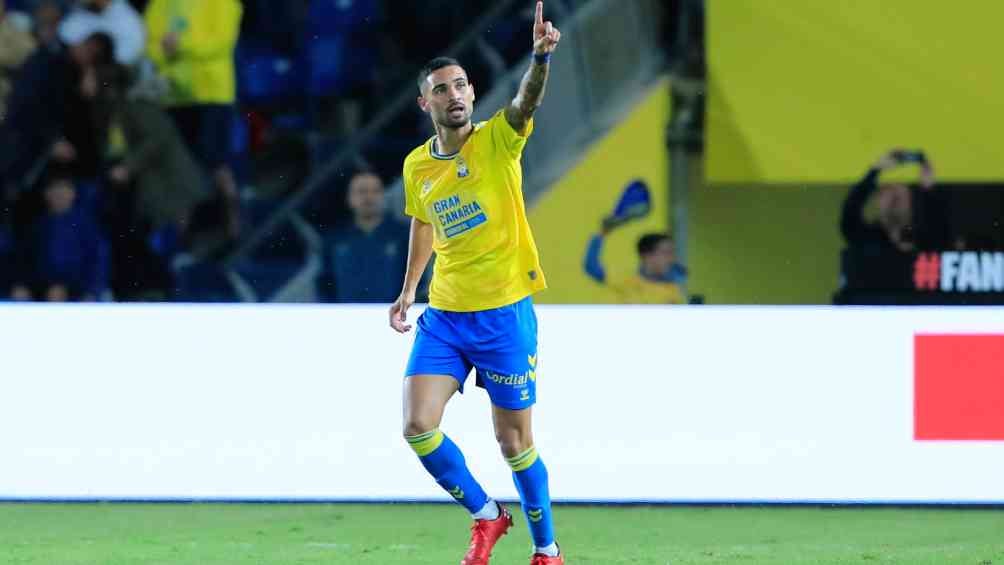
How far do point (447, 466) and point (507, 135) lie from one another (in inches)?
41.6

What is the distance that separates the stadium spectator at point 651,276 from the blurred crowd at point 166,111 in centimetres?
110

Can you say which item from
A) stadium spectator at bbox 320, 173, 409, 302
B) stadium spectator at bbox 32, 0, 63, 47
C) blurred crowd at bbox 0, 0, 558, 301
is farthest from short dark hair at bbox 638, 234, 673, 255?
stadium spectator at bbox 32, 0, 63, 47

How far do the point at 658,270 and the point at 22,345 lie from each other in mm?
2779

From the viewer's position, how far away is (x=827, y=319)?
730 centimetres

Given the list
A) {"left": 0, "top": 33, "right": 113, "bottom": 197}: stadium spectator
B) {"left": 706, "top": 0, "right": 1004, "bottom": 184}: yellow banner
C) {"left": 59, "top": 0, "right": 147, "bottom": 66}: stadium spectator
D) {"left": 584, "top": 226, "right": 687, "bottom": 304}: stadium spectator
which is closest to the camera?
{"left": 584, "top": 226, "right": 687, "bottom": 304}: stadium spectator

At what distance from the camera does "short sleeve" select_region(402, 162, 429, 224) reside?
17.9ft

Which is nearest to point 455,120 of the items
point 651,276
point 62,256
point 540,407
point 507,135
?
point 507,135

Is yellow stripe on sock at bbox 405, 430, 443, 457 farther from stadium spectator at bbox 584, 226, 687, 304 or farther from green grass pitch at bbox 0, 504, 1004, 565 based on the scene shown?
stadium spectator at bbox 584, 226, 687, 304

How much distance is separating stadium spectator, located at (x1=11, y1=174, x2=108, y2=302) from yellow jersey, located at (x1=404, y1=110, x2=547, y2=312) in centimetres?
304

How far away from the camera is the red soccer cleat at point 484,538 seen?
5398 millimetres

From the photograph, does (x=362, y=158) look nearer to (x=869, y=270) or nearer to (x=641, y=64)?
(x=641, y=64)

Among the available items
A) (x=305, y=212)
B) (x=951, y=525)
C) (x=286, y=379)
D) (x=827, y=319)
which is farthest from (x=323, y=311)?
(x=951, y=525)

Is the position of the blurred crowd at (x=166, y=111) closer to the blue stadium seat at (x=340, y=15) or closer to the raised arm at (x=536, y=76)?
the blue stadium seat at (x=340, y=15)

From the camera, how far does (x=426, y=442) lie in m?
5.36
